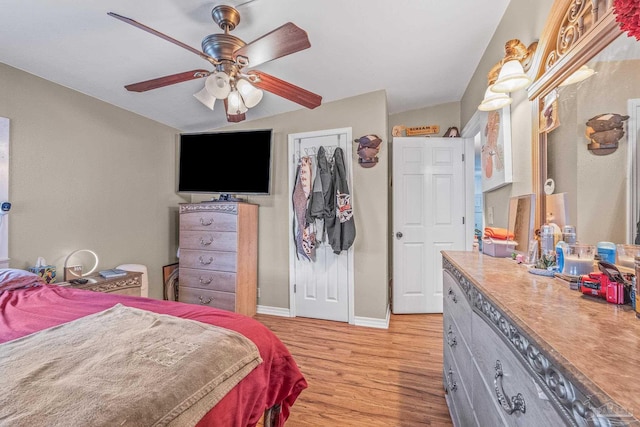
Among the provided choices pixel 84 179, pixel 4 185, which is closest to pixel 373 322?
pixel 84 179

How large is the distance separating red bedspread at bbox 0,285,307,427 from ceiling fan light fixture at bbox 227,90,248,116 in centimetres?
122

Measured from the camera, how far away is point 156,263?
129 inches

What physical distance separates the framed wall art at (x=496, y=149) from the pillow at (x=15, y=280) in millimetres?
3123

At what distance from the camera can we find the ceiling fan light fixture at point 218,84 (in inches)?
62.4

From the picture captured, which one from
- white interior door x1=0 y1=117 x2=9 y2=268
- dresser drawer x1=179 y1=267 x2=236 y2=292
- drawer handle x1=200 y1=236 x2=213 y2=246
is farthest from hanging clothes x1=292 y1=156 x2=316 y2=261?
white interior door x1=0 y1=117 x2=9 y2=268

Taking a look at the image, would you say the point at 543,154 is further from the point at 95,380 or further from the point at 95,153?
the point at 95,153

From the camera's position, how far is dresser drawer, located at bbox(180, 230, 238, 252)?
9.76ft

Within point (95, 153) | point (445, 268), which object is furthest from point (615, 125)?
point (95, 153)

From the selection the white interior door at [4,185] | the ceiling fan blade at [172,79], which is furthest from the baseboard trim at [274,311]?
the ceiling fan blade at [172,79]

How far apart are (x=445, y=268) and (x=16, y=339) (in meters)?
2.05

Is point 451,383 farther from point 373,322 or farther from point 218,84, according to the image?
point 218,84

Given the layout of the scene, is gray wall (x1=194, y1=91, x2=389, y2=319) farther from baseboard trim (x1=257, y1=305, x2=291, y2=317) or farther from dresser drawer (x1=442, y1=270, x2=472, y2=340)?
dresser drawer (x1=442, y1=270, x2=472, y2=340)

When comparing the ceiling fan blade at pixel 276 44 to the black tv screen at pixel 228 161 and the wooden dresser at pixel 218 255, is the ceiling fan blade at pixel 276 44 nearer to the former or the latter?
the black tv screen at pixel 228 161

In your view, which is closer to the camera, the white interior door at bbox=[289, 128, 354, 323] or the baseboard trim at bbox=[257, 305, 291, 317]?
the white interior door at bbox=[289, 128, 354, 323]
